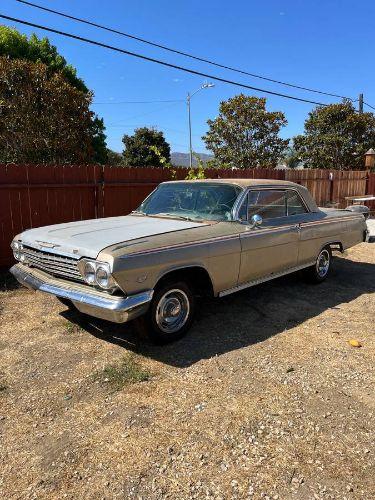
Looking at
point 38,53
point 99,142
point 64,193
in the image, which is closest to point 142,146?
point 99,142

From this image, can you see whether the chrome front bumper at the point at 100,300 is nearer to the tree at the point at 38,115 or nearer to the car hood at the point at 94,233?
the car hood at the point at 94,233

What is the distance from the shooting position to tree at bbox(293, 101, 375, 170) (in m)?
22.7

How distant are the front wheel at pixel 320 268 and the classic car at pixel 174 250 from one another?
27 cm

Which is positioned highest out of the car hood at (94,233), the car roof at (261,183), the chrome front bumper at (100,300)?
the car roof at (261,183)

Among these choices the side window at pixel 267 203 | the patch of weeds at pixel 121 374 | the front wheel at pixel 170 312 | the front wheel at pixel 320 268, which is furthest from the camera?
the front wheel at pixel 320 268

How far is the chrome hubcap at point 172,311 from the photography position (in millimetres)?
3996

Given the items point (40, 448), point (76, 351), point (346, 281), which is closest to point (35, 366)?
point (76, 351)

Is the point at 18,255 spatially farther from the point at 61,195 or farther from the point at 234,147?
the point at 234,147

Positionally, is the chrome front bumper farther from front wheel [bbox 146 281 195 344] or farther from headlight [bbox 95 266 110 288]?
front wheel [bbox 146 281 195 344]

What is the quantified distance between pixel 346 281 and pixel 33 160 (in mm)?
11422

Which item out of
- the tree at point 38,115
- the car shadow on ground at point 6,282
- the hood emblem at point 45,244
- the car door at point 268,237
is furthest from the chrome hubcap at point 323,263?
the tree at point 38,115

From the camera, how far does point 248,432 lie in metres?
2.86

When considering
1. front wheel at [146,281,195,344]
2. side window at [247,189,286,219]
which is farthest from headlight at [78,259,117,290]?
side window at [247,189,286,219]

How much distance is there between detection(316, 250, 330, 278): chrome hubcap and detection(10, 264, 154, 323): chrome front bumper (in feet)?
11.9
